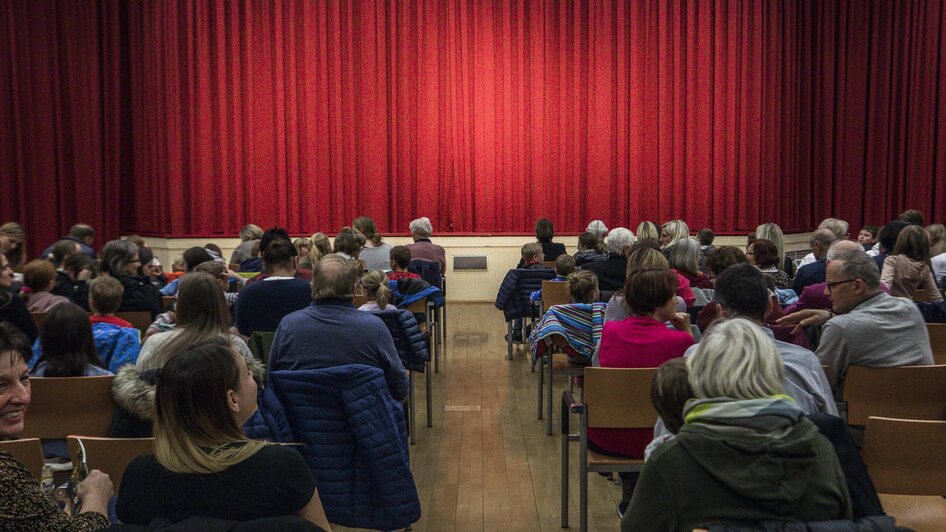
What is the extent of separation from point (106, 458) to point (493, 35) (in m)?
10.6

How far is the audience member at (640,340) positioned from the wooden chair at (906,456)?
3.37 ft

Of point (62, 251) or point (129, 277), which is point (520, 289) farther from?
point (62, 251)

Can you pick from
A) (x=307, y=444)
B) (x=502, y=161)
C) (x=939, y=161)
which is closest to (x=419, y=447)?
(x=307, y=444)

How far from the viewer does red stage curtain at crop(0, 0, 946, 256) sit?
12.9m

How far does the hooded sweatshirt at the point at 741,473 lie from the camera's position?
2176 millimetres

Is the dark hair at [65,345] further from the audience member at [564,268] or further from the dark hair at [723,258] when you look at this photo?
the audience member at [564,268]

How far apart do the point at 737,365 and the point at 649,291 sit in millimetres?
1825

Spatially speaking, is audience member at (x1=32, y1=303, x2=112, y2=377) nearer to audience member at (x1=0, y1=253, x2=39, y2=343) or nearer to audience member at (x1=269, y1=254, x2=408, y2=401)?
audience member at (x1=269, y1=254, x2=408, y2=401)

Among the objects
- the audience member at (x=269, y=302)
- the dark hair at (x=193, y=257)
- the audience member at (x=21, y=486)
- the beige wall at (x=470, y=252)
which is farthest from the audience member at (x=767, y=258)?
the beige wall at (x=470, y=252)

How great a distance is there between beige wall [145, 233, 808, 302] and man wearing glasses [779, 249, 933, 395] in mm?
8350

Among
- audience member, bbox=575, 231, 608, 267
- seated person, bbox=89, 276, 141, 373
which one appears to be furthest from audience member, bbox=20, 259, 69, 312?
audience member, bbox=575, 231, 608, 267

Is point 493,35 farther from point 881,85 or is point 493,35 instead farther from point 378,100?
point 881,85

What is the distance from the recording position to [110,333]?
471cm

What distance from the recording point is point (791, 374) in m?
3.44
